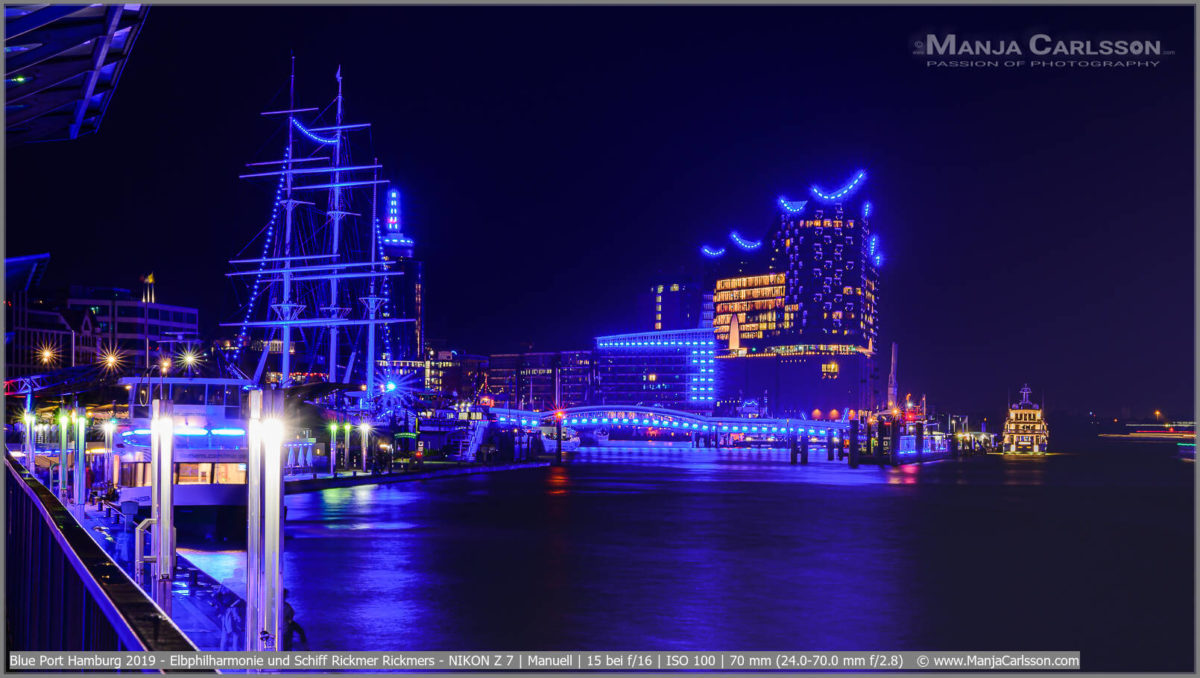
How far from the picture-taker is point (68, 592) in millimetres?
11906

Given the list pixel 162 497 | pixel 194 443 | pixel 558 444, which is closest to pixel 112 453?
pixel 194 443

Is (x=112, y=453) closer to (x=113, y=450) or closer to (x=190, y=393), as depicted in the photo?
(x=113, y=450)

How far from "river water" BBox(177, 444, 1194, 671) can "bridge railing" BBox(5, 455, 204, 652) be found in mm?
4110

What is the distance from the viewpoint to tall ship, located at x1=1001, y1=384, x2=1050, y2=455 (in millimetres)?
189825

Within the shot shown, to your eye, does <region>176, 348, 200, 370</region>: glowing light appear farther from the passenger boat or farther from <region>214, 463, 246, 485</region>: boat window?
<region>214, 463, 246, 485</region>: boat window

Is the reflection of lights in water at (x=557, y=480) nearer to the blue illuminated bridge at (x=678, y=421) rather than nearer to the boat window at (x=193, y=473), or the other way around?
the boat window at (x=193, y=473)

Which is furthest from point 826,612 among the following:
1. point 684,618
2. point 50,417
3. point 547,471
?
point 547,471

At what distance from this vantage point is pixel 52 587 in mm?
14500

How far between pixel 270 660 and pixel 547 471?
76.5m

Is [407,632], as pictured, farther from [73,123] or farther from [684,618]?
[73,123]

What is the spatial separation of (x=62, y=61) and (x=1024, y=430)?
196663 millimetres

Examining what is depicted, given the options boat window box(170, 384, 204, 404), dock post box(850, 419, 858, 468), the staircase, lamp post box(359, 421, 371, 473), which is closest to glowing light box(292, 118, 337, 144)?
lamp post box(359, 421, 371, 473)

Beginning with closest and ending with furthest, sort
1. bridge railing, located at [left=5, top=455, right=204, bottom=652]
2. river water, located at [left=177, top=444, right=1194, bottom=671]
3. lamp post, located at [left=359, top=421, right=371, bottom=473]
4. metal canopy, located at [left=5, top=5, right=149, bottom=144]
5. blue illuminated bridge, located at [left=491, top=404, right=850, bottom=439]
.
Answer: bridge railing, located at [left=5, top=455, right=204, bottom=652] < metal canopy, located at [left=5, top=5, right=149, bottom=144] < river water, located at [left=177, top=444, right=1194, bottom=671] < lamp post, located at [left=359, top=421, right=371, bottom=473] < blue illuminated bridge, located at [left=491, top=404, right=850, bottom=439]

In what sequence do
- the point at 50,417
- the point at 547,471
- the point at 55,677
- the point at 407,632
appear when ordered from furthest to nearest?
the point at 547,471 < the point at 50,417 < the point at 407,632 < the point at 55,677
